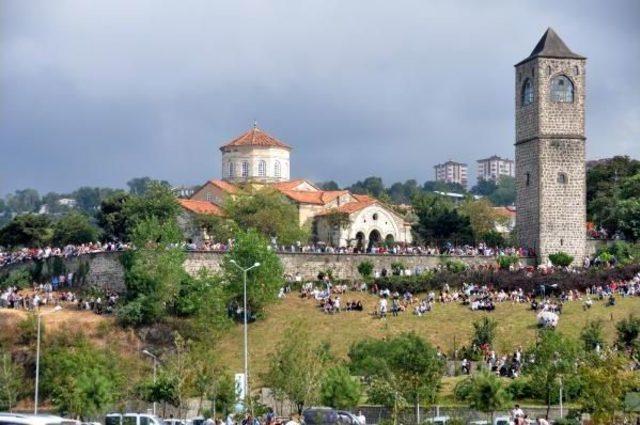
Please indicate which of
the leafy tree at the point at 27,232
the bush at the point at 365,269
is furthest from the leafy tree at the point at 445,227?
the leafy tree at the point at 27,232

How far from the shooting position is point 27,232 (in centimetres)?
9919

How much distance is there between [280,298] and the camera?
7519 centimetres

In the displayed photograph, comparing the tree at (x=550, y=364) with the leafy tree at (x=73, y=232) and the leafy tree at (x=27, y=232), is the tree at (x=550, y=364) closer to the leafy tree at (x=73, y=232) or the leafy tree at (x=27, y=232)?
the leafy tree at (x=73, y=232)

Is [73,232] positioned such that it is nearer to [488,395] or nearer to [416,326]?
[416,326]

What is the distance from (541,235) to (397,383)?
106ft

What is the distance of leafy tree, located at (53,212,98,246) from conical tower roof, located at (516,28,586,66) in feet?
105

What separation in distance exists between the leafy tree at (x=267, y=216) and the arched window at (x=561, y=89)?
16.9 m

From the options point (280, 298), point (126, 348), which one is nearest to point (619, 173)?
point (280, 298)

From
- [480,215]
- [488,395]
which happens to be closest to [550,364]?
[488,395]

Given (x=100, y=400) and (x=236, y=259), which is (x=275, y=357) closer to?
(x=100, y=400)

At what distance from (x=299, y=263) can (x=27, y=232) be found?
1030 inches

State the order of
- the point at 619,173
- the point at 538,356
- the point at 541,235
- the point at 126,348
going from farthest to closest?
the point at 619,173 → the point at 541,235 → the point at 126,348 → the point at 538,356

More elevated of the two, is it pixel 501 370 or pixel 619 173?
→ pixel 619 173

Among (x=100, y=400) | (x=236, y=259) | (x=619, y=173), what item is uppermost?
(x=619, y=173)
